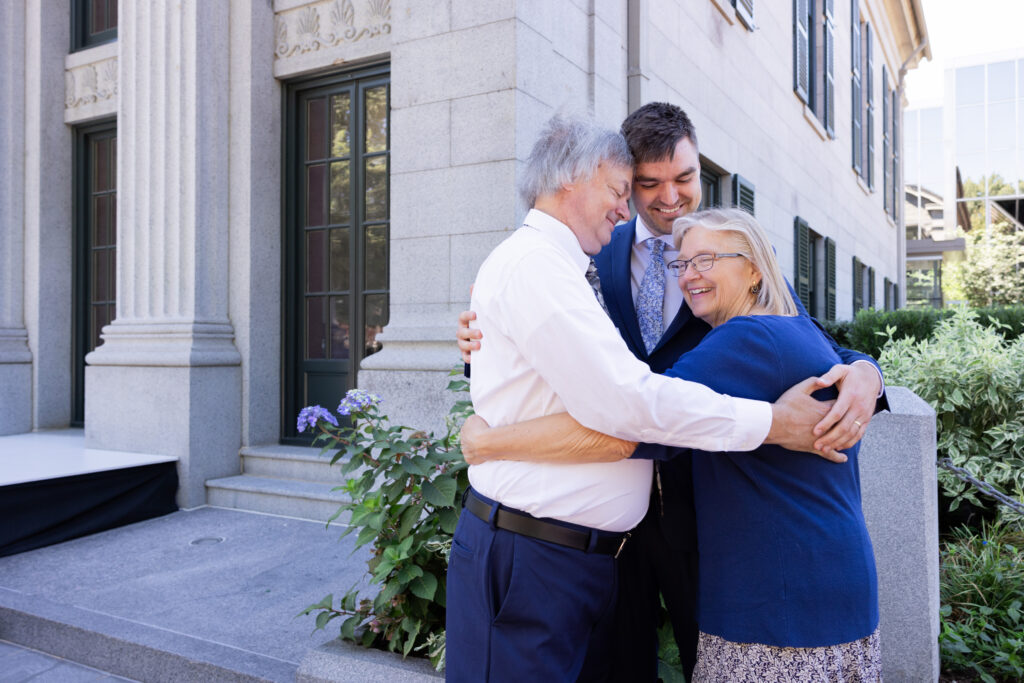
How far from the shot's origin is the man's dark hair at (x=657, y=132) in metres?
2.38

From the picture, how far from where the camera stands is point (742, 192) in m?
9.72

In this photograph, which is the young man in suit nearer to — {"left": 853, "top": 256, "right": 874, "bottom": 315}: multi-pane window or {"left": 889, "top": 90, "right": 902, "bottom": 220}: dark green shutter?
{"left": 853, "top": 256, "right": 874, "bottom": 315}: multi-pane window

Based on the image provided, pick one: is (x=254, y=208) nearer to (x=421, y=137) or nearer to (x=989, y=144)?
(x=421, y=137)

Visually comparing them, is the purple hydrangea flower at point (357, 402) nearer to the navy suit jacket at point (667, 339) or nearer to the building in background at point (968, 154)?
the navy suit jacket at point (667, 339)

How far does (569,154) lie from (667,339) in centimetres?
63

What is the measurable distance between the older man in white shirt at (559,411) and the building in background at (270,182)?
2750 mm

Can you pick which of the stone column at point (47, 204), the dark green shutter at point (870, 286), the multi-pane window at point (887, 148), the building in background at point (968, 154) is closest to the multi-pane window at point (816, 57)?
the dark green shutter at point (870, 286)

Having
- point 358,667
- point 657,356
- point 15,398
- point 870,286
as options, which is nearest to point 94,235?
point 15,398

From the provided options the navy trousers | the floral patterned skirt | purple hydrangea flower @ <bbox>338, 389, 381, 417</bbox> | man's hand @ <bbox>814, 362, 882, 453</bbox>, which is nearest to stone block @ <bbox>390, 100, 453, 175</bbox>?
purple hydrangea flower @ <bbox>338, 389, 381, 417</bbox>

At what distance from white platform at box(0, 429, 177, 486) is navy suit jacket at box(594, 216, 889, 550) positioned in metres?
4.66

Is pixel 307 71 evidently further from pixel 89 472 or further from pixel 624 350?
pixel 624 350

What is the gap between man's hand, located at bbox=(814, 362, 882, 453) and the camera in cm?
151

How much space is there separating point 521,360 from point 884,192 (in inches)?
985

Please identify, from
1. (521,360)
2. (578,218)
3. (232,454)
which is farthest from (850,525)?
(232,454)
